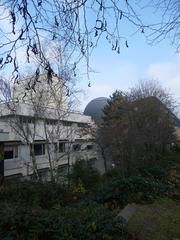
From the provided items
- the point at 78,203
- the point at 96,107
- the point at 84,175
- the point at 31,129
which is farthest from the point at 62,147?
the point at 78,203

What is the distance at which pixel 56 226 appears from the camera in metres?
6.49

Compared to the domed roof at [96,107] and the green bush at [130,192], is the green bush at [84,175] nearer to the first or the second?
the green bush at [130,192]

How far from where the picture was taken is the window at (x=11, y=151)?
36784 mm

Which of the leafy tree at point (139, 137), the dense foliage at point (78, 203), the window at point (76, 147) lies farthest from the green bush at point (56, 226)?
the window at point (76, 147)

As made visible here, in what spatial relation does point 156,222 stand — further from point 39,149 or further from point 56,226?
point 39,149

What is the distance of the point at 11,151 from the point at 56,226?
106 feet

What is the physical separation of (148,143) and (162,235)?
1220 centimetres

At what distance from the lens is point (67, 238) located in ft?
20.2

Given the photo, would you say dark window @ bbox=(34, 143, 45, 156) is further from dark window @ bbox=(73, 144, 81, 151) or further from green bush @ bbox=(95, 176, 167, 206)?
green bush @ bbox=(95, 176, 167, 206)

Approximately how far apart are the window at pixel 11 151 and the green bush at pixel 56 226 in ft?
99.8

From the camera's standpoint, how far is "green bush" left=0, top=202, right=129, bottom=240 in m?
6.32

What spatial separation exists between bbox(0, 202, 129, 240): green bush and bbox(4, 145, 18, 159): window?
30.4 meters

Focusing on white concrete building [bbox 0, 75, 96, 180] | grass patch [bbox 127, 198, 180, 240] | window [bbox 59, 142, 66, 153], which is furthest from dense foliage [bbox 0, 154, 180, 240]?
window [bbox 59, 142, 66, 153]

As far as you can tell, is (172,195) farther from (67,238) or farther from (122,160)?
(67,238)
